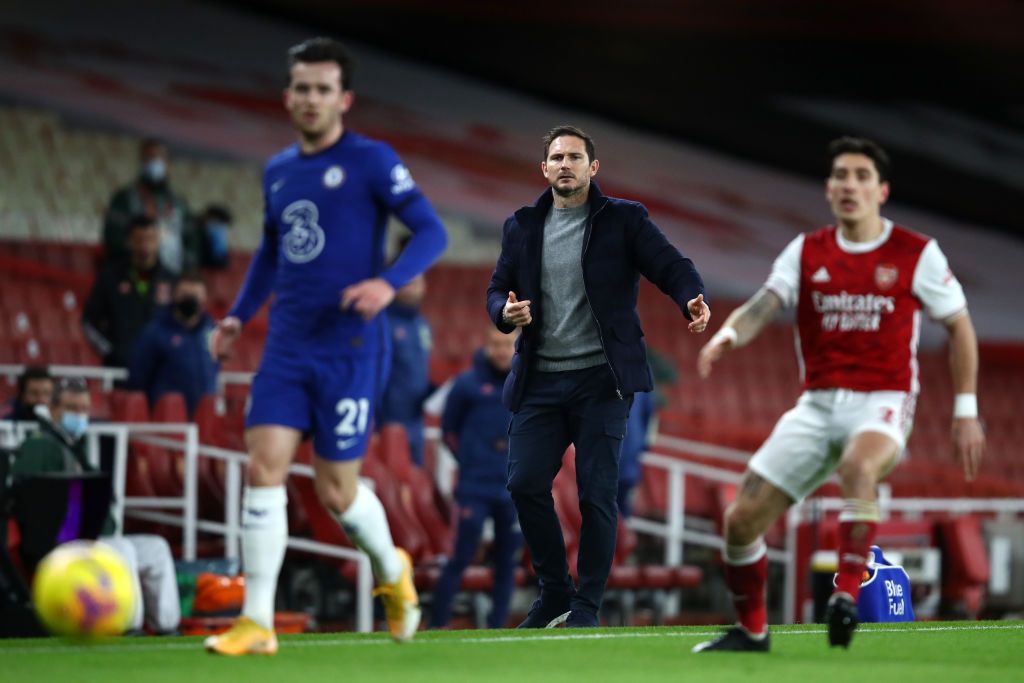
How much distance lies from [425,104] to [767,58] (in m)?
4.43

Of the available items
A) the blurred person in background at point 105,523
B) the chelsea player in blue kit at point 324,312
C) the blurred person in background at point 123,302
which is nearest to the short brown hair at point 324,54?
the chelsea player in blue kit at point 324,312

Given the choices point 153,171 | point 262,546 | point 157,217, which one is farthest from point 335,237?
point 153,171

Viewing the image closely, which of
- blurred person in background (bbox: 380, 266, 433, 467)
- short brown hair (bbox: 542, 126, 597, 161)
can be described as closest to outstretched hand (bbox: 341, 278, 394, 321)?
short brown hair (bbox: 542, 126, 597, 161)

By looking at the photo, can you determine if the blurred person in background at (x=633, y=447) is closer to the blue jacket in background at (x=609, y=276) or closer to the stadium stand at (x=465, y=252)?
the stadium stand at (x=465, y=252)

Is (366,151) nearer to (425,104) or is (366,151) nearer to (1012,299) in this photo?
(425,104)

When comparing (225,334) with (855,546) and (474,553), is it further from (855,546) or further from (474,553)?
(474,553)

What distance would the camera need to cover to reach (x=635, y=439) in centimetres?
1302

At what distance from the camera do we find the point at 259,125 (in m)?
22.1

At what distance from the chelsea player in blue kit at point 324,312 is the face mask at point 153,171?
944 centimetres

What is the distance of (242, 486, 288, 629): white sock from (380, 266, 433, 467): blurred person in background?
6957 millimetres

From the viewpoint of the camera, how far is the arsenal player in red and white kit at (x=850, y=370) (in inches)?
252

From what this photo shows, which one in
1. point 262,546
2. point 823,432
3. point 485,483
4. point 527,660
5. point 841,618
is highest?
point 823,432

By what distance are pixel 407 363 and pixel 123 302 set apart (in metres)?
2.49

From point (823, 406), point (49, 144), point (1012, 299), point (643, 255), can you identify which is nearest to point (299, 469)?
point (643, 255)
